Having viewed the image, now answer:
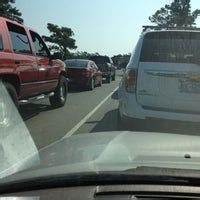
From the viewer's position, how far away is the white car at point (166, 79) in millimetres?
8336

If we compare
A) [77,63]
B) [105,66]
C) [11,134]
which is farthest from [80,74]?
[11,134]

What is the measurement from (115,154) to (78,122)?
31.3 ft

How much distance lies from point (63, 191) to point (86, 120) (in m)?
10.5

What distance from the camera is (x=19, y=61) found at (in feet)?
39.4

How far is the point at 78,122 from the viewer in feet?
42.3

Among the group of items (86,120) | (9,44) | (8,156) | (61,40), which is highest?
(9,44)

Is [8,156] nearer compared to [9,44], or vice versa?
[8,156]

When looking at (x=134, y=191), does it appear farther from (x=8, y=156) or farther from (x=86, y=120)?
(x=86, y=120)

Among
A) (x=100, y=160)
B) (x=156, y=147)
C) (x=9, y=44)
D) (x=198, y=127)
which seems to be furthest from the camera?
(x=9, y=44)

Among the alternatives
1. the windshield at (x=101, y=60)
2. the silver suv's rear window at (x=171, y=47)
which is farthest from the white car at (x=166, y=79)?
the windshield at (x=101, y=60)

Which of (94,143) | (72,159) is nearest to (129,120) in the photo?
(94,143)

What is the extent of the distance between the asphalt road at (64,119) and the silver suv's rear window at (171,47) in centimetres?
232

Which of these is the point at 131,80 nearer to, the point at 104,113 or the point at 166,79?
the point at 166,79

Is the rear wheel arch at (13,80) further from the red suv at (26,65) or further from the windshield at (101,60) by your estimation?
the windshield at (101,60)
